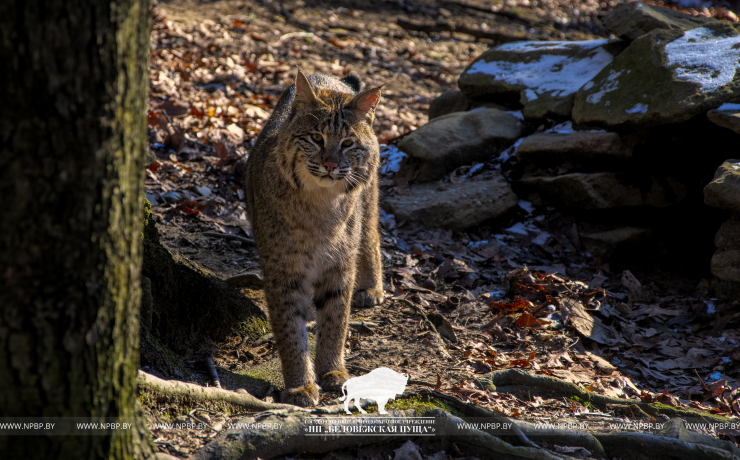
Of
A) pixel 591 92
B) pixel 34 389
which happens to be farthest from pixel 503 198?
pixel 34 389

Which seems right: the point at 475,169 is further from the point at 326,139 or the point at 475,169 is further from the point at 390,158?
the point at 326,139

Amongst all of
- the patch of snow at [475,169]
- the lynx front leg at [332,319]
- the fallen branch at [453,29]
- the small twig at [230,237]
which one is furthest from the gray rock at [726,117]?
the fallen branch at [453,29]

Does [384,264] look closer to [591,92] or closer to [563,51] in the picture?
[591,92]

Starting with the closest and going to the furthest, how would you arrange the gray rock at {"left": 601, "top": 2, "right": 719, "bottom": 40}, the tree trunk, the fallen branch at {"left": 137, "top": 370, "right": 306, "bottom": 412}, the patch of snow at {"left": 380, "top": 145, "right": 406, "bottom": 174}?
the tree trunk
the fallen branch at {"left": 137, "top": 370, "right": 306, "bottom": 412}
the gray rock at {"left": 601, "top": 2, "right": 719, "bottom": 40}
the patch of snow at {"left": 380, "top": 145, "right": 406, "bottom": 174}

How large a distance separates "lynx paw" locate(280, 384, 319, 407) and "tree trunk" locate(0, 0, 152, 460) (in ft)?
5.79

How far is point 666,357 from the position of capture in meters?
4.72

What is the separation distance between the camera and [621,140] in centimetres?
642

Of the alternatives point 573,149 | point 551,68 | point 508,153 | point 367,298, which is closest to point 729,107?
point 573,149

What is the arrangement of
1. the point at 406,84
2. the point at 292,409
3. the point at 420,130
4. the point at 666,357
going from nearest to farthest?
1. the point at 292,409
2. the point at 666,357
3. the point at 420,130
4. the point at 406,84

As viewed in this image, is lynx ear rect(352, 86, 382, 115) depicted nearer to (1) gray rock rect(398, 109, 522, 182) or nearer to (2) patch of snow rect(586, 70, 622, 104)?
(1) gray rock rect(398, 109, 522, 182)

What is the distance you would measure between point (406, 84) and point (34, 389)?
9983 mm

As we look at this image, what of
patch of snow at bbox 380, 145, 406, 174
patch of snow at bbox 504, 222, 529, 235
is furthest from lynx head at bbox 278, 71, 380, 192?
patch of snow at bbox 380, 145, 406, 174

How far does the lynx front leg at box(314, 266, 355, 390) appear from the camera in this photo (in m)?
3.96

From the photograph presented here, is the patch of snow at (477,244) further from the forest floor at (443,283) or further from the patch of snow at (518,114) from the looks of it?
the patch of snow at (518,114)
